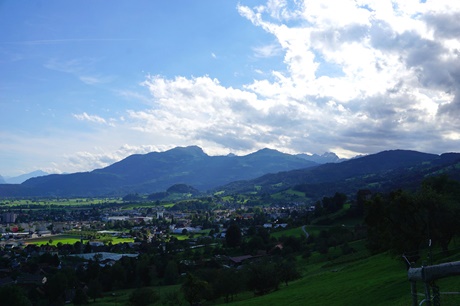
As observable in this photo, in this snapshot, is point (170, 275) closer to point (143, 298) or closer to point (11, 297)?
point (143, 298)

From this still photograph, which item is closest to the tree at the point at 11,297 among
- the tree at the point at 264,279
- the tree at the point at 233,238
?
the tree at the point at 264,279

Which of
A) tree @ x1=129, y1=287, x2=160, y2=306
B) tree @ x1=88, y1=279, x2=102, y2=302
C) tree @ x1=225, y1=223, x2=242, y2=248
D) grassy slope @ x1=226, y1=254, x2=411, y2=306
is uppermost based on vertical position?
grassy slope @ x1=226, y1=254, x2=411, y2=306

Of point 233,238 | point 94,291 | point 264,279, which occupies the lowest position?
point 94,291

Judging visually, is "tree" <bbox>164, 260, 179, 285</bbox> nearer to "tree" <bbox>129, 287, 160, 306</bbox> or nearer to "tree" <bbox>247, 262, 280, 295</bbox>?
"tree" <bbox>129, 287, 160, 306</bbox>

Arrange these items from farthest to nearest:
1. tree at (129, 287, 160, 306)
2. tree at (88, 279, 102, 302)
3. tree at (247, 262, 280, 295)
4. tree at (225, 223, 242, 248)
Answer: tree at (225, 223, 242, 248) → tree at (88, 279, 102, 302) → tree at (129, 287, 160, 306) → tree at (247, 262, 280, 295)

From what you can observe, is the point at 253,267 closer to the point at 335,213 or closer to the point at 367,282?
the point at 367,282

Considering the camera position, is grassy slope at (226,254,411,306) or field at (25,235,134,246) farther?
field at (25,235,134,246)

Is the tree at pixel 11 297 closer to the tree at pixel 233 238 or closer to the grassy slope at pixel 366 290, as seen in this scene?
the grassy slope at pixel 366 290

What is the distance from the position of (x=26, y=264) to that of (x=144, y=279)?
35675mm

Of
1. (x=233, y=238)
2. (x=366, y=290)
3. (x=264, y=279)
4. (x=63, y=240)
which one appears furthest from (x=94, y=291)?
(x=63, y=240)

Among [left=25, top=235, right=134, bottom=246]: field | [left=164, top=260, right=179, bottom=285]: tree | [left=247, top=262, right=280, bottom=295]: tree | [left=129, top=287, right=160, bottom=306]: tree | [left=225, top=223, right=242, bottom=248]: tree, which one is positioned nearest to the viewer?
[left=247, top=262, right=280, bottom=295]: tree

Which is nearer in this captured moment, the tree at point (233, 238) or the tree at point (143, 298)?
the tree at point (143, 298)

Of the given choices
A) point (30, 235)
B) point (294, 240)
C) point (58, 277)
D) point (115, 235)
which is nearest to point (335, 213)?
point (294, 240)

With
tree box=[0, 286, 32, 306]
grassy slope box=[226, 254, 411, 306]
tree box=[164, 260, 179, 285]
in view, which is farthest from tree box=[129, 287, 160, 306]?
grassy slope box=[226, 254, 411, 306]
